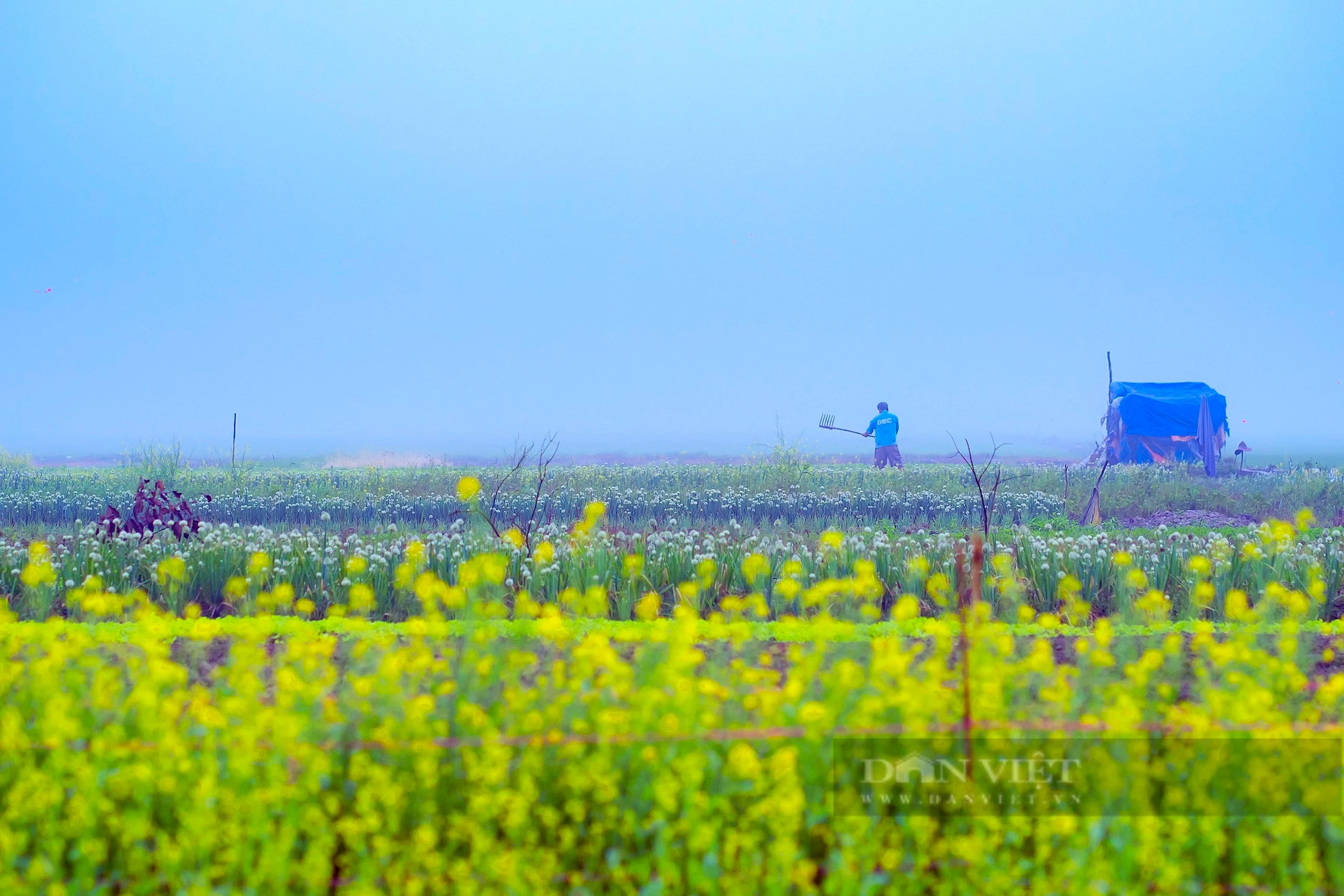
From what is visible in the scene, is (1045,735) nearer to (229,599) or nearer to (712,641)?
(712,641)

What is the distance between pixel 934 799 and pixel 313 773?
1805 millimetres

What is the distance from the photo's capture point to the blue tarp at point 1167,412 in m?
22.6

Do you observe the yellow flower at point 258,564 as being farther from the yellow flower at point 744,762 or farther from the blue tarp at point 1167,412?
the blue tarp at point 1167,412

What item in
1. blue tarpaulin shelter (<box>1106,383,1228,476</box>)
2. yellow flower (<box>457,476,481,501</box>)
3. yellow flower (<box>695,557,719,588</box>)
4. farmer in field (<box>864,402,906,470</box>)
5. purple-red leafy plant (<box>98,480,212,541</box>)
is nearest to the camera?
yellow flower (<box>457,476,481,501</box>)

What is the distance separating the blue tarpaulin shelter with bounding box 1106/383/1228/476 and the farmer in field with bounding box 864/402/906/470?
8.12 meters

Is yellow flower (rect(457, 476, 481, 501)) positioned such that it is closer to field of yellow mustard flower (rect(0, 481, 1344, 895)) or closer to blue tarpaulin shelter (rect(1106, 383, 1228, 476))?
field of yellow mustard flower (rect(0, 481, 1344, 895))

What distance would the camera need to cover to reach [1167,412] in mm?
22703

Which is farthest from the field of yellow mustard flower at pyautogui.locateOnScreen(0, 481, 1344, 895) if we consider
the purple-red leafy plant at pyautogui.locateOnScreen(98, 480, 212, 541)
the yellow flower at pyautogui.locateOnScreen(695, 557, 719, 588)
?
the purple-red leafy plant at pyautogui.locateOnScreen(98, 480, 212, 541)

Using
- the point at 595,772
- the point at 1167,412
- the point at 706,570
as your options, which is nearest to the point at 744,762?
the point at 595,772

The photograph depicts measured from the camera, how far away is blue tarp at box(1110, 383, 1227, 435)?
22.6 m

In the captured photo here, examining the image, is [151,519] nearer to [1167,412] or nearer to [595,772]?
[595,772]

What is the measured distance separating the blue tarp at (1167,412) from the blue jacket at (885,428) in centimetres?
929

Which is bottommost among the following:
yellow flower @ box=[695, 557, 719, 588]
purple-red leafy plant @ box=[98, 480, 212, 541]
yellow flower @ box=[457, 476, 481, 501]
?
yellow flower @ box=[695, 557, 719, 588]

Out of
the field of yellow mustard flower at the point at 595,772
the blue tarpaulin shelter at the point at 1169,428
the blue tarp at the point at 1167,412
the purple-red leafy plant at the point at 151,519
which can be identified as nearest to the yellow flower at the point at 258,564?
the purple-red leafy plant at the point at 151,519
